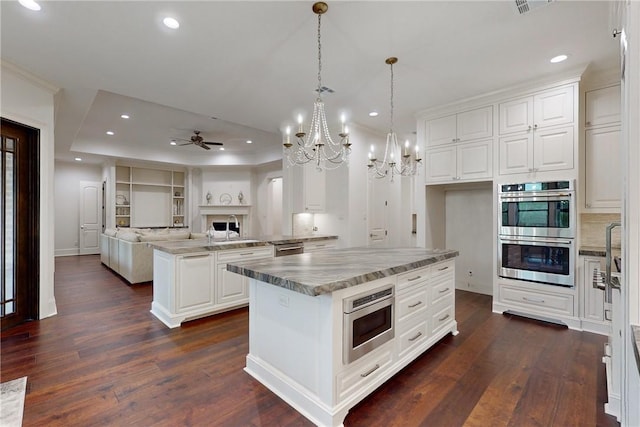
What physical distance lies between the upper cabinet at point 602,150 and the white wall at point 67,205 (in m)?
12.0

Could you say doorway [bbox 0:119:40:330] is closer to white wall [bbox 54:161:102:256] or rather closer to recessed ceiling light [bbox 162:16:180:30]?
recessed ceiling light [bbox 162:16:180:30]

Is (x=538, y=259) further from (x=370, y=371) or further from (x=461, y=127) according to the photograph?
(x=370, y=371)

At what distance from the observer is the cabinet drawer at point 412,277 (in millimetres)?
2316

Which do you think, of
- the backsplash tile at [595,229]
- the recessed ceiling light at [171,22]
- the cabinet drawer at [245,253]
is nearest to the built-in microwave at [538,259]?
the backsplash tile at [595,229]

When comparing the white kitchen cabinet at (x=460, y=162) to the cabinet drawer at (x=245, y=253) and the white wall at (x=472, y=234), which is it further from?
the cabinet drawer at (x=245, y=253)

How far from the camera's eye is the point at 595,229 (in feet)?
11.6

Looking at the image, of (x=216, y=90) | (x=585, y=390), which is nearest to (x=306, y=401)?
(x=585, y=390)

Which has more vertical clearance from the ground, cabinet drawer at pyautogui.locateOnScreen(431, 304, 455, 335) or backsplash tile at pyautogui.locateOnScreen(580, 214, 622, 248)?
backsplash tile at pyautogui.locateOnScreen(580, 214, 622, 248)

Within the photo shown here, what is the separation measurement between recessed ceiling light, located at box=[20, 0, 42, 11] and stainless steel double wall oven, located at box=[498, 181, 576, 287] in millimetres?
4902

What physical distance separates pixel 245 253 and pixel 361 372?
7.78ft

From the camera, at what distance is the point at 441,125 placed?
4.40 meters


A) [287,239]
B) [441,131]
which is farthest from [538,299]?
[287,239]

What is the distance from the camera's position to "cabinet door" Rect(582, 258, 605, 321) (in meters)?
3.18

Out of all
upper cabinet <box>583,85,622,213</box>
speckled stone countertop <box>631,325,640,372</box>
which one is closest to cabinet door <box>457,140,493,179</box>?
upper cabinet <box>583,85,622,213</box>
